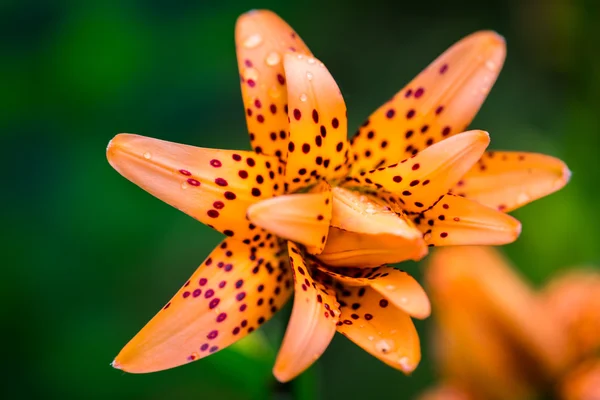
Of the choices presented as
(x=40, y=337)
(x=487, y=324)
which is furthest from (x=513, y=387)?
(x=40, y=337)

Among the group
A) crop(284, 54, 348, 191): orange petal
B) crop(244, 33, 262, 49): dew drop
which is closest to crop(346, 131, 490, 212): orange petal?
crop(284, 54, 348, 191): orange petal

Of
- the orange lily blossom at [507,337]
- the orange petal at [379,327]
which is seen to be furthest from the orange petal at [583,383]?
the orange petal at [379,327]

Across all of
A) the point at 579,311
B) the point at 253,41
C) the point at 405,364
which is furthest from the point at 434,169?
the point at 579,311

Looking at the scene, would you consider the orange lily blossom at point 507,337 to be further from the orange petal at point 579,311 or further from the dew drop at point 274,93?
the dew drop at point 274,93

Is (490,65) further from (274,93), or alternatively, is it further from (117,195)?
(117,195)

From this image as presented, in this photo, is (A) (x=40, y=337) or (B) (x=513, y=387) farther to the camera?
(A) (x=40, y=337)

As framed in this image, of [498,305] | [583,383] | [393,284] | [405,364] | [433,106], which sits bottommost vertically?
[583,383]

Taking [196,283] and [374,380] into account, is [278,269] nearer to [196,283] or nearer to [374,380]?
[196,283]
